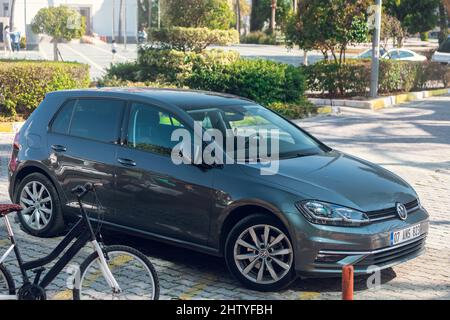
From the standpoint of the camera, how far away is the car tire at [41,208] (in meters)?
7.47

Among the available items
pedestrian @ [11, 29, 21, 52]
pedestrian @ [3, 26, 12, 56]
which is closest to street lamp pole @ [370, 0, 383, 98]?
pedestrian @ [3, 26, 12, 56]

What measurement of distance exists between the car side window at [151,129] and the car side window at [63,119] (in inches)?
32.4

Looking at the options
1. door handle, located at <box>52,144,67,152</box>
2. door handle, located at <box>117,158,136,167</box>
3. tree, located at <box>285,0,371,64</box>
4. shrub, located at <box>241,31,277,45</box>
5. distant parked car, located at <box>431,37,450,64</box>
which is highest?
shrub, located at <box>241,31,277,45</box>

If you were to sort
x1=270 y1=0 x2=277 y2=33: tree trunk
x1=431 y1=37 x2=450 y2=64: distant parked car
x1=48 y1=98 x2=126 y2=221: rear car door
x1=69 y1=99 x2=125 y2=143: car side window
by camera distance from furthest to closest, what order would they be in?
x1=270 y1=0 x2=277 y2=33: tree trunk < x1=431 y1=37 x2=450 y2=64: distant parked car < x1=69 y1=99 x2=125 y2=143: car side window < x1=48 y1=98 x2=126 y2=221: rear car door

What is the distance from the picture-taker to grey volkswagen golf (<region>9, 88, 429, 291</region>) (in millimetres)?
6000

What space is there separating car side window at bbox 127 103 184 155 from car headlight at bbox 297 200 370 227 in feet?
4.55

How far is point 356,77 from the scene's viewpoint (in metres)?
22.0

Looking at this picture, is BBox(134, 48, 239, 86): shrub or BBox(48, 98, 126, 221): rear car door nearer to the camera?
BBox(48, 98, 126, 221): rear car door

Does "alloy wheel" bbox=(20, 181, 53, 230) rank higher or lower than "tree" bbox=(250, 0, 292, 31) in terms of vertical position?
lower

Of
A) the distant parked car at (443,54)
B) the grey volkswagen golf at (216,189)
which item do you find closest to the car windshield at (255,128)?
the grey volkswagen golf at (216,189)

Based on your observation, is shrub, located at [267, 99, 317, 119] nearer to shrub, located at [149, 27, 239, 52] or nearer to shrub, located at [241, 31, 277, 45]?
shrub, located at [149, 27, 239, 52]

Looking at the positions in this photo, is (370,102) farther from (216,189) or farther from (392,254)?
(216,189)

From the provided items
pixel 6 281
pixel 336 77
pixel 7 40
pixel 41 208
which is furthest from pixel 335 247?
pixel 7 40

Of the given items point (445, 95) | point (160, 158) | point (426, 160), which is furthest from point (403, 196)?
point (445, 95)
